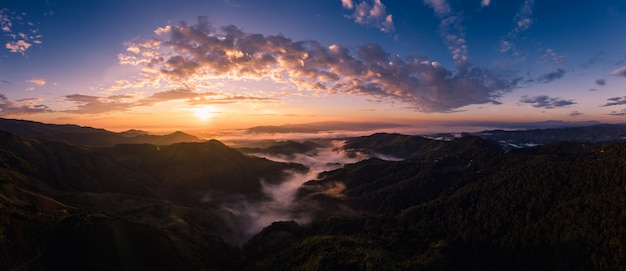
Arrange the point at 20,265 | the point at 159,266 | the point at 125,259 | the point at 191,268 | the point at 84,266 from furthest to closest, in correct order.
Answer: the point at 191,268 < the point at 159,266 < the point at 125,259 < the point at 84,266 < the point at 20,265

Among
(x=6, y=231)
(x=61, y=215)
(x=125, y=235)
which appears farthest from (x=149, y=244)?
(x=6, y=231)

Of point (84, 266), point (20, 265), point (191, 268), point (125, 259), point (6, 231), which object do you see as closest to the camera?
point (20, 265)

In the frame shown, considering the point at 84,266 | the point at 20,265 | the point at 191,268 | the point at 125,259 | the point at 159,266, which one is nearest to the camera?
the point at 20,265

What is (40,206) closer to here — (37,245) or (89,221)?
(89,221)

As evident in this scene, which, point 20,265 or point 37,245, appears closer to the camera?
point 20,265

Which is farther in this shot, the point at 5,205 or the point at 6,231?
the point at 5,205

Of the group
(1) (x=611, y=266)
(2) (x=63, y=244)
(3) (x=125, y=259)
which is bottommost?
(1) (x=611, y=266)

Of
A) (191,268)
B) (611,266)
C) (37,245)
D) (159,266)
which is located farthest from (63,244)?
(611,266)

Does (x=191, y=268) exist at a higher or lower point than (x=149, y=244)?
lower

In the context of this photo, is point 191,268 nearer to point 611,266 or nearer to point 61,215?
point 61,215
